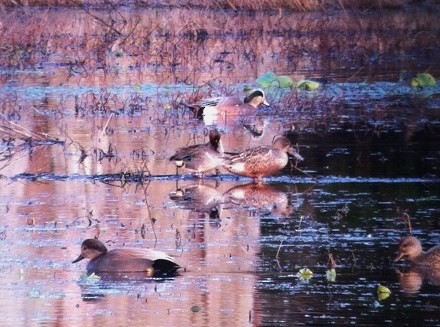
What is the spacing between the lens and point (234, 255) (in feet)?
30.4

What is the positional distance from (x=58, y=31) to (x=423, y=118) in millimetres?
13930

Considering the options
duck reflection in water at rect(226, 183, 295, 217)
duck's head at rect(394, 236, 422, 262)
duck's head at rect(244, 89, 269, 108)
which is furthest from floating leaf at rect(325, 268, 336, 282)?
duck's head at rect(244, 89, 269, 108)

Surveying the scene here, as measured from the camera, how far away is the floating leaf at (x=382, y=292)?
26.5ft

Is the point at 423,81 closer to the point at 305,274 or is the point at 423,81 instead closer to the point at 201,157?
the point at 201,157

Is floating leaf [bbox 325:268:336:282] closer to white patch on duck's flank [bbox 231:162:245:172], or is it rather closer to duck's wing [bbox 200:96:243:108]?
white patch on duck's flank [bbox 231:162:245:172]

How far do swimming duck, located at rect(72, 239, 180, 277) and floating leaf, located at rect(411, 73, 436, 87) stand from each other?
1241 centimetres

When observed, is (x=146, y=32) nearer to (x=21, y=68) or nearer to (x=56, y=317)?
(x=21, y=68)

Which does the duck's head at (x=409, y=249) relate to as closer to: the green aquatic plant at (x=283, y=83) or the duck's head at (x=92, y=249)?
the duck's head at (x=92, y=249)

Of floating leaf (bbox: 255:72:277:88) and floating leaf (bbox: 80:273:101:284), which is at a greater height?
floating leaf (bbox: 255:72:277:88)

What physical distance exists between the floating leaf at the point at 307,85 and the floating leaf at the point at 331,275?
11269 millimetres

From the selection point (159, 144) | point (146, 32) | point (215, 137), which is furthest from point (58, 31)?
point (215, 137)

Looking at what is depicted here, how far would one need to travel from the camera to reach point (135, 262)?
8719 millimetres

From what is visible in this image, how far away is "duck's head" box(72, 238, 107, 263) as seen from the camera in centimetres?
891

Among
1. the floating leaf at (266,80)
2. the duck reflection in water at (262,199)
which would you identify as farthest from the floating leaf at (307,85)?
the duck reflection in water at (262,199)
